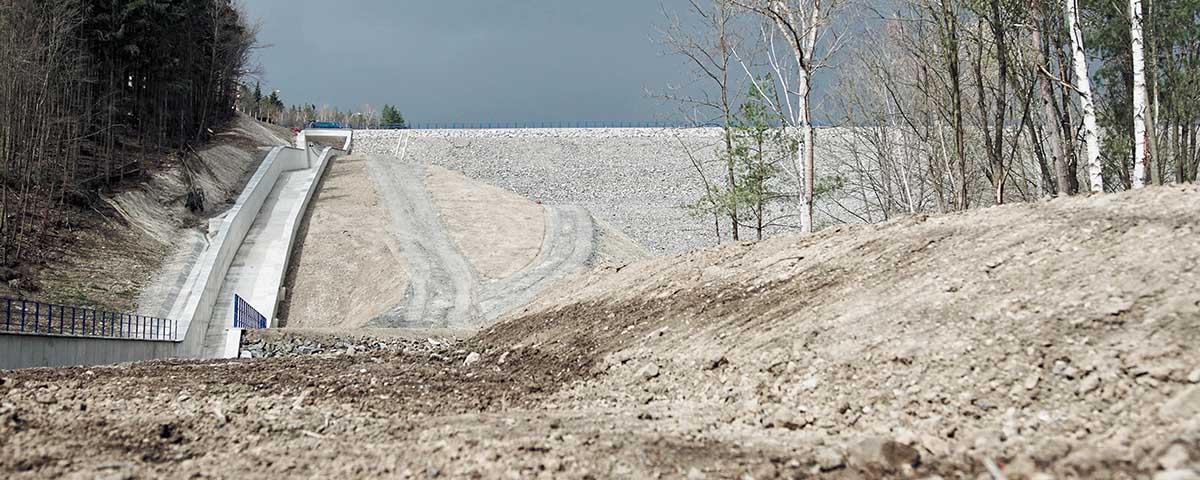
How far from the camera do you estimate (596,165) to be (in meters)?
55.5

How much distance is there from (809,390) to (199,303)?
20.3 m

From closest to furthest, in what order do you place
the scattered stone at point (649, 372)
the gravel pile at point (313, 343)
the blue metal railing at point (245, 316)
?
the scattered stone at point (649, 372), the gravel pile at point (313, 343), the blue metal railing at point (245, 316)

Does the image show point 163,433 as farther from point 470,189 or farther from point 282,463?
point 470,189

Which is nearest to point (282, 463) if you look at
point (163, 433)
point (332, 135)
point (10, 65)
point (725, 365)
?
point (163, 433)

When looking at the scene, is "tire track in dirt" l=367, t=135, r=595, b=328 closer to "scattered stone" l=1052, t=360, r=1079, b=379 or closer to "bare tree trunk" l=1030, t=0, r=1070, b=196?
"bare tree trunk" l=1030, t=0, r=1070, b=196

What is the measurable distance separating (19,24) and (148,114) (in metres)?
16.9

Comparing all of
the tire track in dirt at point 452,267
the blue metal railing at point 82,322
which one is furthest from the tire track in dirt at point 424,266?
the blue metal railing at point 82,322

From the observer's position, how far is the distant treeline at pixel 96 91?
21484mm

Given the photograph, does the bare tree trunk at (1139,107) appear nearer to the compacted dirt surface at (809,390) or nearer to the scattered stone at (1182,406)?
the compacted dirt surface at (809,390)

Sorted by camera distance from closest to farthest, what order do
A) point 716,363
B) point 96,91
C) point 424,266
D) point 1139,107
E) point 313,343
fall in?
1. point 716,363
2. point 1139,107
3. point 313,343
4. point 424,266
5. point 96,91

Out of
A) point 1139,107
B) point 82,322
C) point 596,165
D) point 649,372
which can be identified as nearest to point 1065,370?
point 649,372

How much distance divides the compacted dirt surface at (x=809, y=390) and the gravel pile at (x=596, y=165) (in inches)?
1248

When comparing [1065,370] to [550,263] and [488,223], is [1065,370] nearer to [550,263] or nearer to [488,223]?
[550,263]

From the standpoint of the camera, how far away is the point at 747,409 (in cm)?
540
